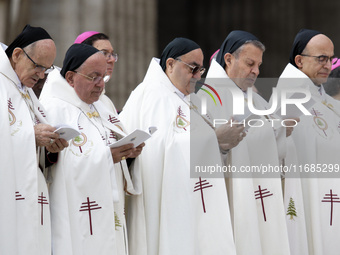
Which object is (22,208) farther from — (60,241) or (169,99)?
(169,99)

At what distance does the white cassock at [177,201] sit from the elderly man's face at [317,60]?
1482mm

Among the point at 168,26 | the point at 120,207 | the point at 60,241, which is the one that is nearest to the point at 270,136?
the point at 120,207

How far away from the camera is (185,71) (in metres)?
8.38

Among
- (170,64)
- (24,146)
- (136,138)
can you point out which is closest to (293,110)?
(170,64)

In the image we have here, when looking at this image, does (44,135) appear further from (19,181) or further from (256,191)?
(256,191)

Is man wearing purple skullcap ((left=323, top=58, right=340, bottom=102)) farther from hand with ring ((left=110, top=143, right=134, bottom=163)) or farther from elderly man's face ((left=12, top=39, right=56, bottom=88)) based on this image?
elderly man's face ((left=12, top=39, right=56, bottom=88))

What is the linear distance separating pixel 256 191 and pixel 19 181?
223 centimetres

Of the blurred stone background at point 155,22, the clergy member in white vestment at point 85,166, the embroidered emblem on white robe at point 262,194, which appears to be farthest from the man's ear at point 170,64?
the blurred stone background at point 155,22

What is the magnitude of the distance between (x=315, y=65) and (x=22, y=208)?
3385mm

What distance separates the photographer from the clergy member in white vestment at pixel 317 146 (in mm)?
8609

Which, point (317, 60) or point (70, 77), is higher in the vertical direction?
point (317, 60)

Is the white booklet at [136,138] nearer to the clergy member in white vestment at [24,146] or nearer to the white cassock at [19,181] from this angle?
the clergy member in white vestment at [24,146]

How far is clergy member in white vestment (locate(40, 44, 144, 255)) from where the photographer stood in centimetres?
728

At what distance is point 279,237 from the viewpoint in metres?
8.20
